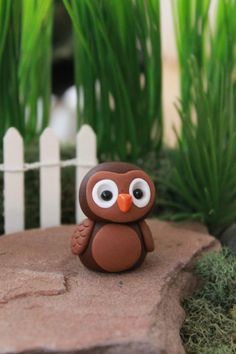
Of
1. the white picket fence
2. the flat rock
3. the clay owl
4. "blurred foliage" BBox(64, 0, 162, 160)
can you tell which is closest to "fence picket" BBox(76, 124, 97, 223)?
the white picket fence

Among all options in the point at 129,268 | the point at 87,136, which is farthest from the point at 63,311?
the point at 87,136

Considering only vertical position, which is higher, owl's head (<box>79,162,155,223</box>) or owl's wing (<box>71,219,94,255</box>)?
owl's head (<box>79,162,155,223</box>)

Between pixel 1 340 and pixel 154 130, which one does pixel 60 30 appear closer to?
pixel 154 130

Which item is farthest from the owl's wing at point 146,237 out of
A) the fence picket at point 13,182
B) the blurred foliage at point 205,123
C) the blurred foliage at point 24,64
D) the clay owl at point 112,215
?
the blurred foliage at point 24,64

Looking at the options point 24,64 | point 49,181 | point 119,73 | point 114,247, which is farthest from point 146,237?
point 24,64

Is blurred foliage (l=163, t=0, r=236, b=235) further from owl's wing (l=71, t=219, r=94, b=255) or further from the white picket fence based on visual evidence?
owl's wing (l=71, t=219, r=94, b=255)

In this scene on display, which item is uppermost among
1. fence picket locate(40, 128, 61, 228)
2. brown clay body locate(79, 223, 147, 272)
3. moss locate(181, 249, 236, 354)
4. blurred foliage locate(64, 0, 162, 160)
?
blurred foliage locate(64, 0, 162, 160)
